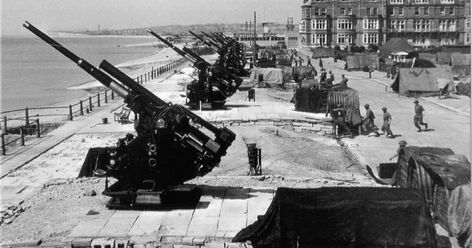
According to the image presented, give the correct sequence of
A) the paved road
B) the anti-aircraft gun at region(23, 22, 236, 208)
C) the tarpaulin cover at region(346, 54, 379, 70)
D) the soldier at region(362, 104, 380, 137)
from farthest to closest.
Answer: the tarpaulin cover at region(346, 54, 379, 70) < the soldier at region(362, 104, 380, 137) < the paved road < the anti-aircraft gun at region(23, 22, 236, 208)

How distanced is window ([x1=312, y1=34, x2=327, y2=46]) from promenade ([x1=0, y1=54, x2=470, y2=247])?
5882cm

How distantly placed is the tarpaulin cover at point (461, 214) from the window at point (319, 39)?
89260 mm

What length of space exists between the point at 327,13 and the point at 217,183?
85.8 m

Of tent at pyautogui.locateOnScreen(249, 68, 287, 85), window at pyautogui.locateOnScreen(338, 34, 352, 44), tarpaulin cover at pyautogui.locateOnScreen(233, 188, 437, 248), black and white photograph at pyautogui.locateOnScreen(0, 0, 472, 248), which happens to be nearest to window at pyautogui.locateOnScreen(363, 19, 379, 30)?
window at pyautogui.locateOnScreen(338, 34, 352, 44)

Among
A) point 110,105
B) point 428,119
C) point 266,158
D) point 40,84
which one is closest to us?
point 266,158

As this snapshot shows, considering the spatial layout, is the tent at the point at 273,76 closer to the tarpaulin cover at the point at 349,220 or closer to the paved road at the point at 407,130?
the paved road at the point at 407,130

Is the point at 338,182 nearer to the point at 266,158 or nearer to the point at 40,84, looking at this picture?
the point at 266,158

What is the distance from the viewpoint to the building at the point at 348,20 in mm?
96500

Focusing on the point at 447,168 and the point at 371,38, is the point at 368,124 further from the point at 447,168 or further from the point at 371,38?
the point at 371,38

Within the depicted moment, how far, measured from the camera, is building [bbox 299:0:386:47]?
9650cm

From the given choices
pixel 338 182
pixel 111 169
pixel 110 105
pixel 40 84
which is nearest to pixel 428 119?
Result: pixel 338 182

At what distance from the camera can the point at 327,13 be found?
96.8 m

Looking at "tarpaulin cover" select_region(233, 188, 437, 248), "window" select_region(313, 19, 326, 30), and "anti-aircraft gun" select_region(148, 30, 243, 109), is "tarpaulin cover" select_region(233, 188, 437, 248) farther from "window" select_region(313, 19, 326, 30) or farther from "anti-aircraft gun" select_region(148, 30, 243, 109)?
"window" select_region(313, 19, 326, 30)

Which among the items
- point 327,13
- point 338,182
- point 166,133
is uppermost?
point 327,13
